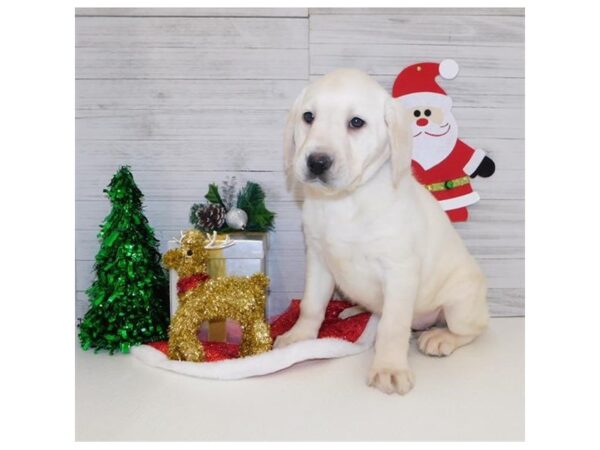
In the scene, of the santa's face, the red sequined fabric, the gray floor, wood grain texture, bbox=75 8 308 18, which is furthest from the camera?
the santa's face

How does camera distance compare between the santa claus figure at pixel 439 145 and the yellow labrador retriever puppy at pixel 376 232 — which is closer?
the yellow labrador retriever puppy at pixel 376 232

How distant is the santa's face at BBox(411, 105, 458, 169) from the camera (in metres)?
3.54

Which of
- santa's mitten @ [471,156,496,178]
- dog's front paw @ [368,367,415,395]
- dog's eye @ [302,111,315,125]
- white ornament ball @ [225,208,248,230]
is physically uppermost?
dog's eye @ [302,111,315,125]

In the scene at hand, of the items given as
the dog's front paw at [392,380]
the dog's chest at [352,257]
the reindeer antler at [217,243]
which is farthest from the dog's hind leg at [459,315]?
the reindeer antler at [217,243]

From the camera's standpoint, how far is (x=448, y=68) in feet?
11.5

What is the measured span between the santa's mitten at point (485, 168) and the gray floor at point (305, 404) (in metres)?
1.17

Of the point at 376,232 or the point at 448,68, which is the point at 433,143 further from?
the point at 376,232

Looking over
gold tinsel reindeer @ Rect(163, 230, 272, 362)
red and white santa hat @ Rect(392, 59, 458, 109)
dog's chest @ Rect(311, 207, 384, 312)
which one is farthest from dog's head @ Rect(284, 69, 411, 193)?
red and white santa hat @ Rect(392, 59, 458, 109)

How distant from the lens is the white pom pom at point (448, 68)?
3.51 meters

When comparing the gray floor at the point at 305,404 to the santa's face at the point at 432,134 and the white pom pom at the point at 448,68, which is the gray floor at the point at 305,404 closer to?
the santa's face at the point at 432,134

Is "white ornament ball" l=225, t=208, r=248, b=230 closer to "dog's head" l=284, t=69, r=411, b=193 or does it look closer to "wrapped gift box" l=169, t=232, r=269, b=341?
"wrapped gift box" l=169, t=232, r=269, b=341

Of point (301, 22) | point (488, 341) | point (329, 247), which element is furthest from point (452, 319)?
point (301, 22)

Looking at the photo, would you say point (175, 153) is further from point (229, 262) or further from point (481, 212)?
point (481, 212)

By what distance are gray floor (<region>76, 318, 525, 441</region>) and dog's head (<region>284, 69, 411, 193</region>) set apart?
85 centimetres
